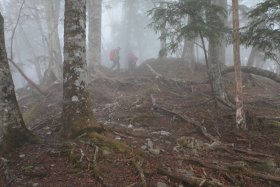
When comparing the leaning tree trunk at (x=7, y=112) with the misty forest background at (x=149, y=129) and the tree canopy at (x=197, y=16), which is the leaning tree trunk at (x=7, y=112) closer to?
the misty forest background at (x=149, y=129)

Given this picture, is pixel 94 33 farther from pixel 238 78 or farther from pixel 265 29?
pixel 265 29

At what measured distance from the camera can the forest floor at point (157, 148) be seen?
613 centimetres

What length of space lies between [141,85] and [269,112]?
6.29 metres

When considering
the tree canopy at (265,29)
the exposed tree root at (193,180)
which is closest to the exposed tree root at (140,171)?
the exposed tree root at (193,180)

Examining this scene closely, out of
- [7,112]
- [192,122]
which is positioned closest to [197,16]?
[192,122]

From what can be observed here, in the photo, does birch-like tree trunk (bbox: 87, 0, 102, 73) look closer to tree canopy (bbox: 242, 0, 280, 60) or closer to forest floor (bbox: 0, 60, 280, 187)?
forest floor (bbox: 0, 60, 280, 187)

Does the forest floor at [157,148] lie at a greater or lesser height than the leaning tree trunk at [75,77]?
lesser

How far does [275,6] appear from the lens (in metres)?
8.24

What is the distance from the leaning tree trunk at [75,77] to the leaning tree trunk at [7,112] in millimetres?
1058

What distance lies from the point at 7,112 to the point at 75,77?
1697 millimetres

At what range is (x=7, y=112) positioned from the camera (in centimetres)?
703

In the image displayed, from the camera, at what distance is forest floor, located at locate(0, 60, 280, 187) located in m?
6.13

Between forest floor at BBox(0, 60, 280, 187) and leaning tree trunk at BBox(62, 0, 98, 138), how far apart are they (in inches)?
14.7

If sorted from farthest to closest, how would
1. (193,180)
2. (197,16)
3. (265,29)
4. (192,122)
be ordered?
(197,16), (192,122), (265,29), (193,180)
